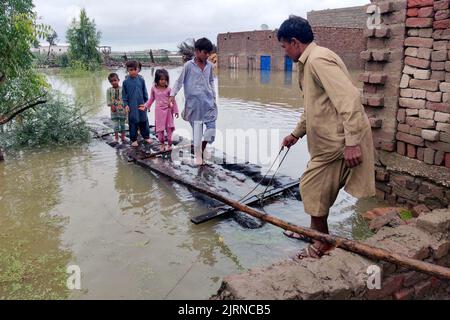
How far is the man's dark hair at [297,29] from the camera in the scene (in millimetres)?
3170

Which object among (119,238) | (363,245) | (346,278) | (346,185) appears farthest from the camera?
(119,238)

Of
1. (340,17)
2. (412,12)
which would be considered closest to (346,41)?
(340,17)

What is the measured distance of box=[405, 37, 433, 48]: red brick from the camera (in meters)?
4.38

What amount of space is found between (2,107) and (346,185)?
6906mm

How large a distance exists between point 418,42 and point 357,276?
10.3 ft

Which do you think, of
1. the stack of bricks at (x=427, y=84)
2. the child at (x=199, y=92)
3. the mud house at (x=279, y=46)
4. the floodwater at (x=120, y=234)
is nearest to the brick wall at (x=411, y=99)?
the stack of bricks at (x=427, y=84)

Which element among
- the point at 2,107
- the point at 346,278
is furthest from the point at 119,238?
the point at 2,107

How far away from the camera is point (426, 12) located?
14.3 ft

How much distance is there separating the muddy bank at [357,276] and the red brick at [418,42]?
6.84 ft

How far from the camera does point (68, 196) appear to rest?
532 centimetres

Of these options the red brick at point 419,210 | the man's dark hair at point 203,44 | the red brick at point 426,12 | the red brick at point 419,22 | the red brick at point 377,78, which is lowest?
the red brick at point 419,210

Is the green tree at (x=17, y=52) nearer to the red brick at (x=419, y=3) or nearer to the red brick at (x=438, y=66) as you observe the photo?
the red brick at (x=419, y=3)

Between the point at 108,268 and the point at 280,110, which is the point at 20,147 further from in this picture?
the point at 280,110
